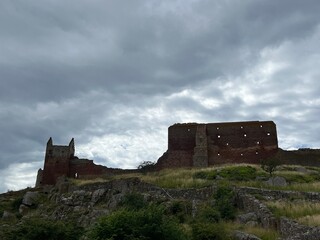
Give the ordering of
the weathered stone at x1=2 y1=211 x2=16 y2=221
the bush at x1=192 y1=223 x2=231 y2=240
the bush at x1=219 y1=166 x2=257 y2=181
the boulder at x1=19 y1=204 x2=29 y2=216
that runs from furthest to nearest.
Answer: the bush at x1=219 y1=166 x2=257 y2=181
the boulder at x1=19 y1=204 x2=29 y2=216
the weathered stone at x1=2 y1=211 x2=16 y2=221
the bush at x1=192 y1=223 x2=231 y2=240

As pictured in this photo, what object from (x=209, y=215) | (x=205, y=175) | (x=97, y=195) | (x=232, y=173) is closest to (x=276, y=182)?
(x=232, y=173)

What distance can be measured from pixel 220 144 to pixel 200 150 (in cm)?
298

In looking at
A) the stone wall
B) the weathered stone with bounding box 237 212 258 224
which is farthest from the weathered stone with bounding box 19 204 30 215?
the weathered stone with bounding box 237 212 258 224

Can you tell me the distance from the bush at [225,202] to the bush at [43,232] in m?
9.51

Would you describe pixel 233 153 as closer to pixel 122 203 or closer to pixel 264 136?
pixel 264 136

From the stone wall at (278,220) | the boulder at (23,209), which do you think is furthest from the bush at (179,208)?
the boulder at (23,209)

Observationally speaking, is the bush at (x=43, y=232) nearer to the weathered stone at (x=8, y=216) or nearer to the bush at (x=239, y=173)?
the weathered stone at (x=8, y=216)

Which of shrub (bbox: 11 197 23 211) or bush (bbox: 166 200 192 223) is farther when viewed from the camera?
shrub (bbox: 11 197 23 211)

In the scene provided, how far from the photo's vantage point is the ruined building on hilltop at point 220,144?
2087 inches

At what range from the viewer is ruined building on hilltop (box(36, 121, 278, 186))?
53.1m

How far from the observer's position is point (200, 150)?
177 ft

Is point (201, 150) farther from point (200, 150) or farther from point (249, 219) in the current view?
point (249, 219)

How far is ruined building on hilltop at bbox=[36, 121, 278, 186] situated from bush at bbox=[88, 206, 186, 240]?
37.6 m

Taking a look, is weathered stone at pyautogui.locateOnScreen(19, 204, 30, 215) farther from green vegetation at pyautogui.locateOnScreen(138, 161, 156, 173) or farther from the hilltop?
green vegetation at pyautogui.locateOnScreen(138, 161, 156, 173)
